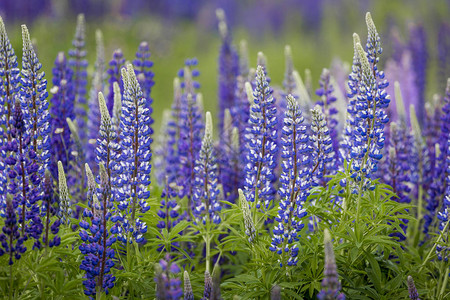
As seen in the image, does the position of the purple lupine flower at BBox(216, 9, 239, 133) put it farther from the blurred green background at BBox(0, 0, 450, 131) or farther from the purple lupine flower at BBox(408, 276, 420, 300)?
the blurred green background at BBox(0, 0, 450, 131)

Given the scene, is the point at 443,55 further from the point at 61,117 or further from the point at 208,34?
the point at 208,34

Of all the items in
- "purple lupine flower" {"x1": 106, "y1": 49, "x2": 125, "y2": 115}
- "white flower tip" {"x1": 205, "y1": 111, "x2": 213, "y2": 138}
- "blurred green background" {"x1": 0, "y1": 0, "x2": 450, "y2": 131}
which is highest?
"blurred green background" {"x1": 0, "y1": 0, "x2": 450, "y2": 131}

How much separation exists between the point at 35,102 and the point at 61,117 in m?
1.16

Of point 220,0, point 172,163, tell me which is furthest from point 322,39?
point 172,163

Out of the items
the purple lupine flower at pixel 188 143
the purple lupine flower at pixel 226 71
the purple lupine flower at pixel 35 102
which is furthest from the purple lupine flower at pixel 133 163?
the purple lupine flower at pixel 226 71

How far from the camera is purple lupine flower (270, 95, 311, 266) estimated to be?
3.59m

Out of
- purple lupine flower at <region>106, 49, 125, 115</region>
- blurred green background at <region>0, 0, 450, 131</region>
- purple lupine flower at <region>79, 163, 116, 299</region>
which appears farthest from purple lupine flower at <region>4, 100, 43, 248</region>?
blurred green background at <region>0, 0, 450, 131</region>

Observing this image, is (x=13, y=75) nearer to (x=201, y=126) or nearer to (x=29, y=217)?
(x=29, y=217)

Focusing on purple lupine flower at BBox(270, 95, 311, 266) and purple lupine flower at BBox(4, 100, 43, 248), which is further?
purple lupine flower at BBox(270, 95, 311, 266)

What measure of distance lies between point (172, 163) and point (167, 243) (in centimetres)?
213

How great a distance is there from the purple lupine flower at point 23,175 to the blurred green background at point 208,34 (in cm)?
1189

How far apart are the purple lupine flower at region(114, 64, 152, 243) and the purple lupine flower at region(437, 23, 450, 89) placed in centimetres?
634

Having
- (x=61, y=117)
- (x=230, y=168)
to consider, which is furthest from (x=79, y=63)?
(x=230, y=168)

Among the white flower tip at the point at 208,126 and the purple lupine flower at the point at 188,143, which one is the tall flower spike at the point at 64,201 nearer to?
the white flower tip at the point at 208,126
